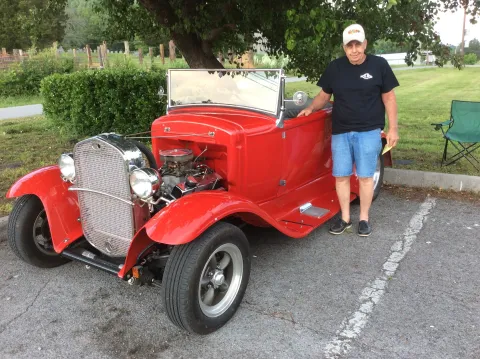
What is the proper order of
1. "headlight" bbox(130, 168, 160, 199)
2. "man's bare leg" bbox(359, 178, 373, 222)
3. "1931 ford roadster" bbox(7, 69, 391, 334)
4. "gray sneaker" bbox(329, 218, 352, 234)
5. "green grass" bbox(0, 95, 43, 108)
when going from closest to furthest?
"1931 ford roadster" bbox(7, 69, 391, 334) < "headlight" bbox(130, 168, 160, 199) < "man's bare leg" bbox(359, 178, 373, 222) < "gray sneaker" bbox(329, 218, 352, 234) < "green grass" bbox(0, 95, 43, 108)

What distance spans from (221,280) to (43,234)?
167cm

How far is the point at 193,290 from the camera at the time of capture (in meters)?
2.56

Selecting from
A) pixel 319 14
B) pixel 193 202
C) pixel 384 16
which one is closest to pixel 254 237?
pixel 193 202

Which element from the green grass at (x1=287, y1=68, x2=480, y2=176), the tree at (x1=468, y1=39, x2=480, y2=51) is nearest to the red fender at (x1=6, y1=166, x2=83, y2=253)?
the green grass at (x1=287, y1=68, x2=480, y2=176)

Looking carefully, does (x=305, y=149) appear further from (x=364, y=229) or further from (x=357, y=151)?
(x=364, y=229)

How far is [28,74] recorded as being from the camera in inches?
664

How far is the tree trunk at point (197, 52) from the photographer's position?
21.8 ft

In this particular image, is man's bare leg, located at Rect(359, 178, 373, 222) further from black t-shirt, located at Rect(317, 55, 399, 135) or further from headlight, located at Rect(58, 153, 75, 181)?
headlight, located at Rect(58, 153, 75, 181)

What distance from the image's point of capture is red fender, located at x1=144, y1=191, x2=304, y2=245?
8.27 ft

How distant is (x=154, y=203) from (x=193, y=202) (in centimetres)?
33

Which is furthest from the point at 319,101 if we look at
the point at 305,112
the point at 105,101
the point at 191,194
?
the point at 105,101

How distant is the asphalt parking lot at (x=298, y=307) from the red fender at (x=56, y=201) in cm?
40

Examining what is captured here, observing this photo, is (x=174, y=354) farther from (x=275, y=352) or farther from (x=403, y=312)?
(x=403, y=312)

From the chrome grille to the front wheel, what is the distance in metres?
0.59
